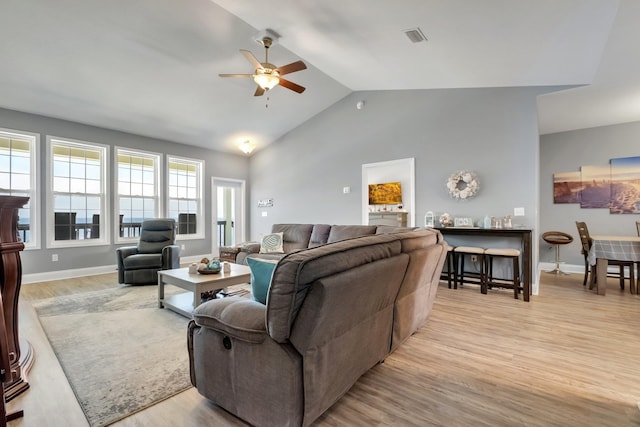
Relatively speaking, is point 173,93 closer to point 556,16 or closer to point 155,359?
point 155,359

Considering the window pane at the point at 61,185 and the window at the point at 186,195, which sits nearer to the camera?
the window pane at the point at 61,185

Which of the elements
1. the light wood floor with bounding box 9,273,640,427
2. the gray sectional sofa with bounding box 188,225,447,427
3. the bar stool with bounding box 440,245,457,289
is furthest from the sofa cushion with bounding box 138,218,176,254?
the bar stool with bounding box 440,245,457,289

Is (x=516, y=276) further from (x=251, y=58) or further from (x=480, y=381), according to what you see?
(x=251, y=58)

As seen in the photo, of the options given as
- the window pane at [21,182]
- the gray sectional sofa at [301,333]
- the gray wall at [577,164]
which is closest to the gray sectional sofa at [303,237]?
the gray sectional sofa at [301,333]

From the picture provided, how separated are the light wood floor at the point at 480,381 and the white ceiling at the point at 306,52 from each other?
2.78 meters

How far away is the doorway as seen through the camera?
7.93m

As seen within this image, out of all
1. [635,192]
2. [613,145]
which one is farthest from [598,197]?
[613,145]

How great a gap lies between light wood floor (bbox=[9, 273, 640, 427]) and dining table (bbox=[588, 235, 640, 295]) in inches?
34.1

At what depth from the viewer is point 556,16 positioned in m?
2.64

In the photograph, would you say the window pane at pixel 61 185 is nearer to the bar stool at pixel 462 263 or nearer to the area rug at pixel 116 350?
the area rug at pixel 116 350

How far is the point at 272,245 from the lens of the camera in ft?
16.8

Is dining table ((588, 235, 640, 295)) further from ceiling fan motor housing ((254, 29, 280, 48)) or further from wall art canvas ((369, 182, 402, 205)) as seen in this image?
ceiling fan motor housing ((254, 29, 280, 48))

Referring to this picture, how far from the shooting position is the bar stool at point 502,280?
3980mm

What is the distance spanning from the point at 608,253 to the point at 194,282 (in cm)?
529
